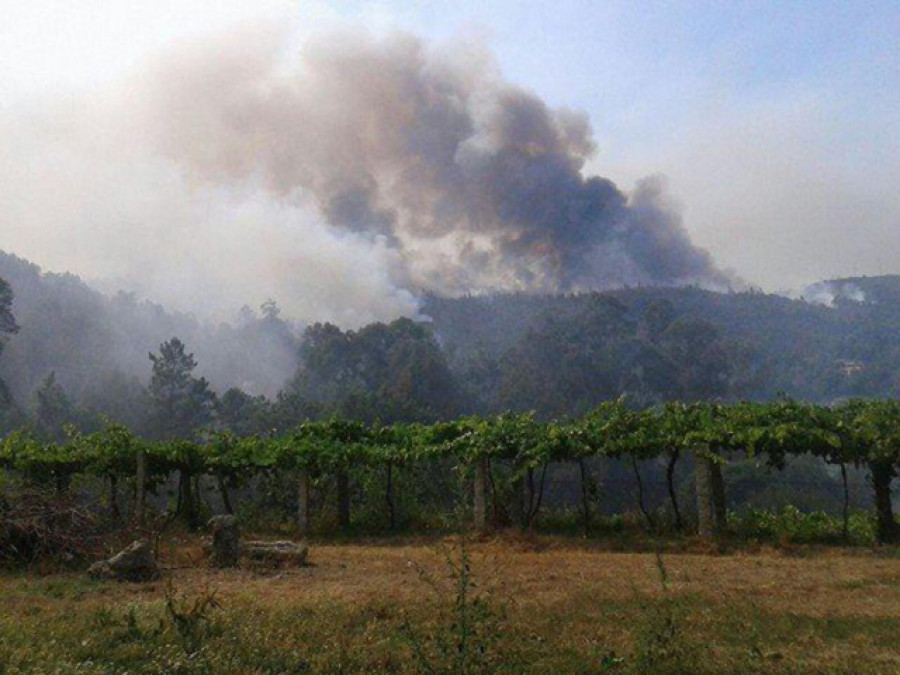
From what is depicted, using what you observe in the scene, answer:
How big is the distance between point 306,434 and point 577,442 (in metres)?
8.17

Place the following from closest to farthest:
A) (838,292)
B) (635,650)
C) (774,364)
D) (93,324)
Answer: (635,650) < (774,364) < (93,324) < (838,292)

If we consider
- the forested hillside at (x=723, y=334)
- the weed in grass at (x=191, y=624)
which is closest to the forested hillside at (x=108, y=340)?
the forested hillside at (x=723, y=334)

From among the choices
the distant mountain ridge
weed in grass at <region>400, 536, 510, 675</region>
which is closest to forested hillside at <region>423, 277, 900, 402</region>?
the distant mountain ridge

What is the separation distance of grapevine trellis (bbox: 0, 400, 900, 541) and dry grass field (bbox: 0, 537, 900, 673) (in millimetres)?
4456

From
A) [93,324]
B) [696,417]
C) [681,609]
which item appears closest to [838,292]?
[93,324]

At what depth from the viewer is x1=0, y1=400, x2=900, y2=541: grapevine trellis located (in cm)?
1622

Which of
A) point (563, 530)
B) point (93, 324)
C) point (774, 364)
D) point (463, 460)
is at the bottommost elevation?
point (563, 530)

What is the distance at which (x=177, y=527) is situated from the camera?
19.2 meters

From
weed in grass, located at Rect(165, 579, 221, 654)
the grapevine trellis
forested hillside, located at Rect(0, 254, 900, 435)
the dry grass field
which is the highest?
forested hillside, located at Rect(0, 254, 900, 435)

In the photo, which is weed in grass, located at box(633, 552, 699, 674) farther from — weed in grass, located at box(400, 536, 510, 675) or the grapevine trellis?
the grapevine trellis

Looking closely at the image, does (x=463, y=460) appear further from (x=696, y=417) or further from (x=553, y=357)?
(x=553, y=357)

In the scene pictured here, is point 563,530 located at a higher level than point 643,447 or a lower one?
lower

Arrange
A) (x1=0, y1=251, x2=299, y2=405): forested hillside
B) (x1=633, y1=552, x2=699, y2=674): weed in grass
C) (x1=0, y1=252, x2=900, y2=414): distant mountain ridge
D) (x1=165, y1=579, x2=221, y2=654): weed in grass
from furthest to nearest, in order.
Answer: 1. (x1=0, y1=251, x2=299, y2=405): forested hillside
2. (x1=0, y1=252, x2=900, y2=414): distant mountain ridge
3. (x1=165, y1=579, x2=221, y2=654): weed in grass
4. (x1=633, y1=552, x2=699, y2=674): weed in grass

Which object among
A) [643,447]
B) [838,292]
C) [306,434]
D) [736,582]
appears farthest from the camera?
[838,292]
